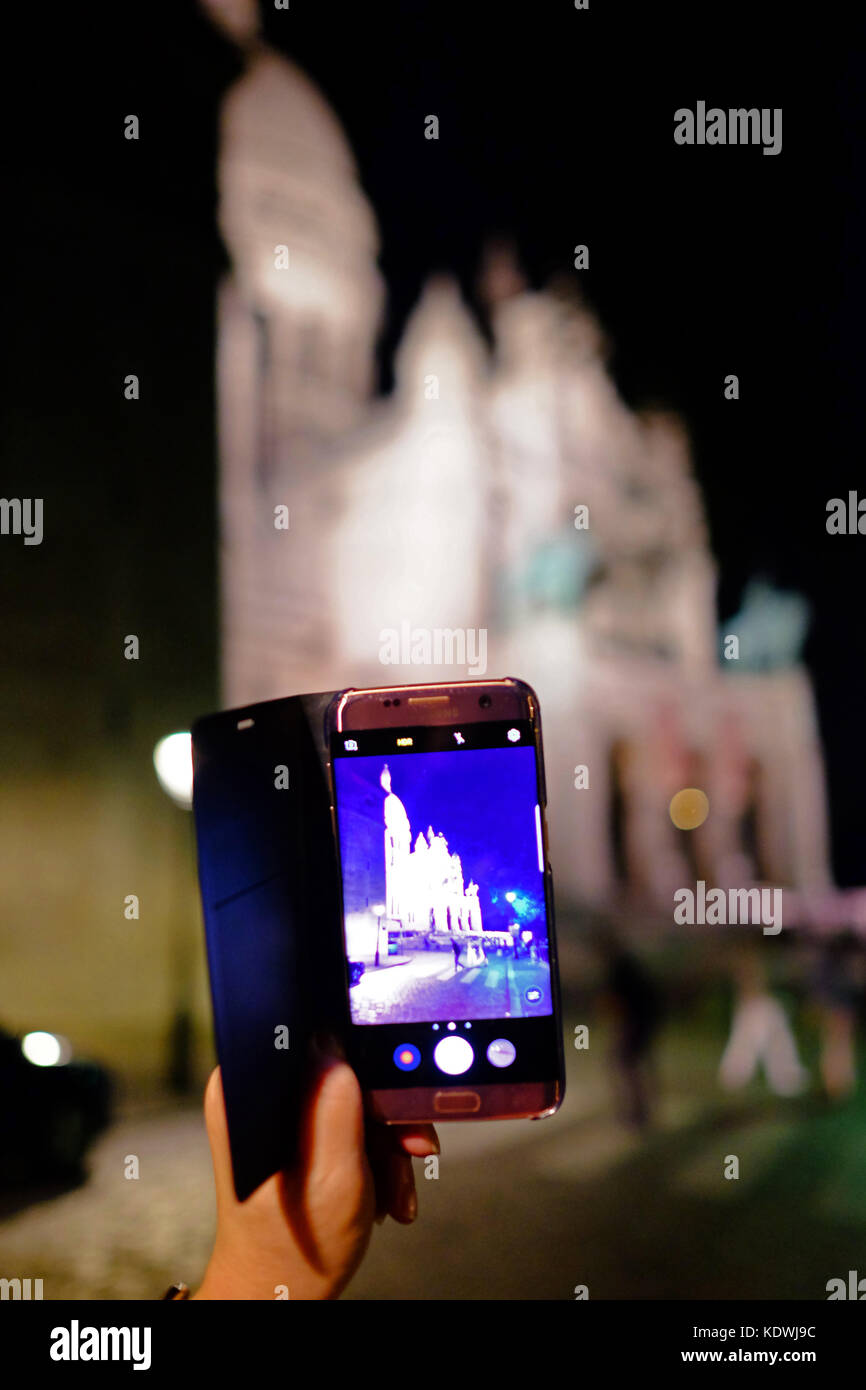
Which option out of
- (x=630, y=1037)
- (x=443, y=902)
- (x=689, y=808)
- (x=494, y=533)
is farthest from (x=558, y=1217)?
(x=689, y=808)

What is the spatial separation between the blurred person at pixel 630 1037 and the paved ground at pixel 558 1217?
322mm

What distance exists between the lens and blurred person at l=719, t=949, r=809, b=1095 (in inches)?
271

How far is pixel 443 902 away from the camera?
51.6 inches

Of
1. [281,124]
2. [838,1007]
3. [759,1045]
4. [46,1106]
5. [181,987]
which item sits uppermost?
[281,124]

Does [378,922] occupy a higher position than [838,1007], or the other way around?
[378,922]

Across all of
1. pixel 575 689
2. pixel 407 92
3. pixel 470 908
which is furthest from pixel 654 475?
pixel 470 908

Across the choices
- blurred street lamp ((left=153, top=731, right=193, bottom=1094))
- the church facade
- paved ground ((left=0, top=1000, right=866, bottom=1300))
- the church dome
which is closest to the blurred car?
paved ground ((left=0, top=1000, right=866, bottom=1300))

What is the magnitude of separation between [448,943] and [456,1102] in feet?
0.70

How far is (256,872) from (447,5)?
5.82 meters

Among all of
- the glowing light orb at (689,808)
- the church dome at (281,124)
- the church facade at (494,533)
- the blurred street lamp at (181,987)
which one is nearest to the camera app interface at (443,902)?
the blurred street lamp at (181,987)

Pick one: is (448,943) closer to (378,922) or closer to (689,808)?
(378,922)

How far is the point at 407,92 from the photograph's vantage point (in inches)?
214

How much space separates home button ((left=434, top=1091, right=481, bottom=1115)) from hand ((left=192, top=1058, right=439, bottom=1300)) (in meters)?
0.18

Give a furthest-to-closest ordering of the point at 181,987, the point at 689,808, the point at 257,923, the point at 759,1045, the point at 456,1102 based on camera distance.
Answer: the point at 689,808, the point at 759,1045, the point at 181,987, the point at 456,1102, the point at 257,923
